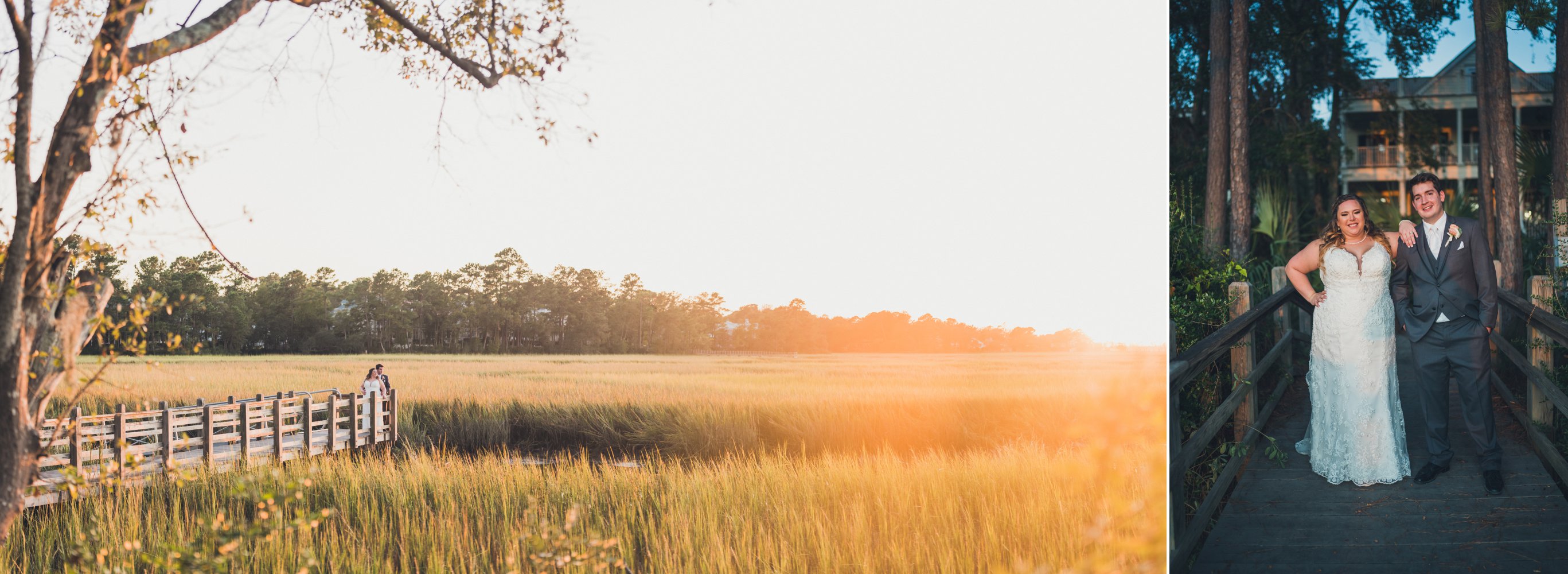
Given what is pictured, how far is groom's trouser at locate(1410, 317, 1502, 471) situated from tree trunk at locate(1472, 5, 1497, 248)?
34 centimetres

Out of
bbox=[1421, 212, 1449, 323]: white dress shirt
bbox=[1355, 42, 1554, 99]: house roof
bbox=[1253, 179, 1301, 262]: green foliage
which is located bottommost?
bbox=[1421, 212, 1449, 323]: white dress shirt

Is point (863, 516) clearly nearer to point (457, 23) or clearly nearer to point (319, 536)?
point (319, 536)

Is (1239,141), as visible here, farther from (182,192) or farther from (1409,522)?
(182,192)

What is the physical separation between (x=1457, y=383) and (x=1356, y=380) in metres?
0.56

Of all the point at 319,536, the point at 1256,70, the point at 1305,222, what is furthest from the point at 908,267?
the point at 1256,70

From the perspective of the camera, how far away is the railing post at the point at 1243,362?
11.2 feet

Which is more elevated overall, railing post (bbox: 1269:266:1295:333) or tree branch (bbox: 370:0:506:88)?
tree branch (bbox: 370:0:506:88)

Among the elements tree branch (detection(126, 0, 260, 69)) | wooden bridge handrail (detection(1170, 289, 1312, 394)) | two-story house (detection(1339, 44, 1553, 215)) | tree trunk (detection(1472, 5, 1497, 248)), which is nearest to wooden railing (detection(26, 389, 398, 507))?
tree branch (detection(126, 0, 260, 69))

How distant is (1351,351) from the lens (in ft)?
10.6

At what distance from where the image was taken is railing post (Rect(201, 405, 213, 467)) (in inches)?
93.7

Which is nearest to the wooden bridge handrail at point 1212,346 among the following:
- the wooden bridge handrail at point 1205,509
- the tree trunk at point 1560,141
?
the wooden bridge handrail at point 1205,509

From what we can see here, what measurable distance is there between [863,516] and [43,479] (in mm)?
2409

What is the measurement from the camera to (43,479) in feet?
7.40

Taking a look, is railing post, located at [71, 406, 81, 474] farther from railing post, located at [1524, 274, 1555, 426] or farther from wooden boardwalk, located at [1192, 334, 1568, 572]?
railing post, located at [1524, 274, 1555, 426]
